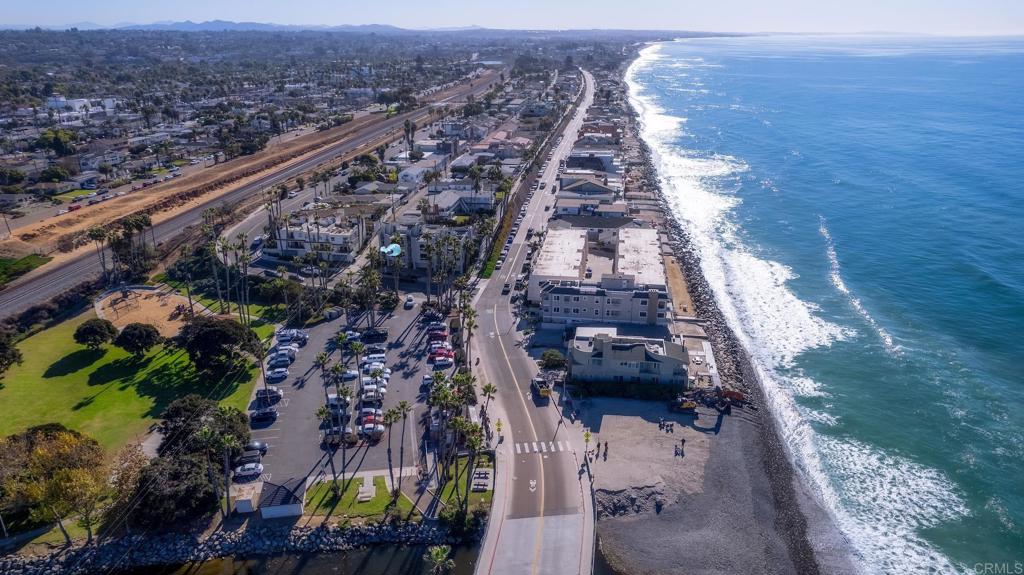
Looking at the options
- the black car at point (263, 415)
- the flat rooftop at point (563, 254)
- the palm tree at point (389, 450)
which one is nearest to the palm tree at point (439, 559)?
the palm tree at point (389, 450)

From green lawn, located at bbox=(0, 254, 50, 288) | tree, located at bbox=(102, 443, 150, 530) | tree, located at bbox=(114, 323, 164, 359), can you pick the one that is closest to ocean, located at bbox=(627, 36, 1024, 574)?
tree, located at bbox=(102, 443, 150, 530)

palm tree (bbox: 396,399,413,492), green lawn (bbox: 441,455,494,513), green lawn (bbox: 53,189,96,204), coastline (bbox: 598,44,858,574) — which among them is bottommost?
coastline (bbox: 598,44,858,574)

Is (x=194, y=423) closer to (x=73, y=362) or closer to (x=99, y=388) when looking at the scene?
(x=99, y=388)

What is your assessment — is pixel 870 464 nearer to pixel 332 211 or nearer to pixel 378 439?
pixel 378 439

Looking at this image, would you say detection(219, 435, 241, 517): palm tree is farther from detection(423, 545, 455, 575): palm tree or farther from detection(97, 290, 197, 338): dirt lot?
detection(97, 290, 197, 338): dirt lot

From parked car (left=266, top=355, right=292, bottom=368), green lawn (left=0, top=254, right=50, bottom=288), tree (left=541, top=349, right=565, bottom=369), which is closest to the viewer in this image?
tree (left=541, top=349, right=565, bottom=369)

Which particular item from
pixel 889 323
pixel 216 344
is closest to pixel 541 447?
pixel 216 344
